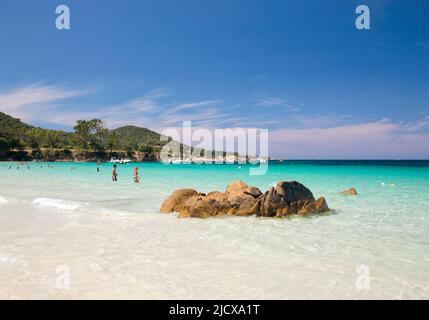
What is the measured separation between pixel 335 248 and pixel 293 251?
138 centimetres

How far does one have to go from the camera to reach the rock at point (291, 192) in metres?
15.6

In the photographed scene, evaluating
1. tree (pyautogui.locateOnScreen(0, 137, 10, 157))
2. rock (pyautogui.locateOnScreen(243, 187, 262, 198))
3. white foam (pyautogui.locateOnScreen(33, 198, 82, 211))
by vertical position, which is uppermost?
tree (pyautogui.locateOnScreen(0, 137, 10, 157))

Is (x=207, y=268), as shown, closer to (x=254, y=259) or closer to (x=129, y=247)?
(x=254, y=259)

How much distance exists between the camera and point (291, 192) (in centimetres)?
1582

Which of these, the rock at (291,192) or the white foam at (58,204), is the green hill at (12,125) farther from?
the rock at (291,192)

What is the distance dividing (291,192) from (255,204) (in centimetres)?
196

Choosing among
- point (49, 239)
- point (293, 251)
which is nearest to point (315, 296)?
point (293, 251)

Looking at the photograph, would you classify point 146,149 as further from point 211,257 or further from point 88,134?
point 211,257

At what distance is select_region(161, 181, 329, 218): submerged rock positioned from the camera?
14946 millimetres

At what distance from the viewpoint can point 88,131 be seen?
547 feet

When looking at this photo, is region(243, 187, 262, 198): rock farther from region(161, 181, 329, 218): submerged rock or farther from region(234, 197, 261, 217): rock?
region(234, 197, 261, 217): rock

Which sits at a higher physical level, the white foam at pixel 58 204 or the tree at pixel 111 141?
the tree at pixel 111 141

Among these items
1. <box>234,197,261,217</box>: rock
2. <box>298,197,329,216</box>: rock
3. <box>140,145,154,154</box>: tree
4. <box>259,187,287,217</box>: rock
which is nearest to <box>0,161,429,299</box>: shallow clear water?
<box>298,197,329,216</box>: rock

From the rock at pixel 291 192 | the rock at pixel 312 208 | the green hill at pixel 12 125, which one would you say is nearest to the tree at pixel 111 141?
the green hill at pixel 12 125
